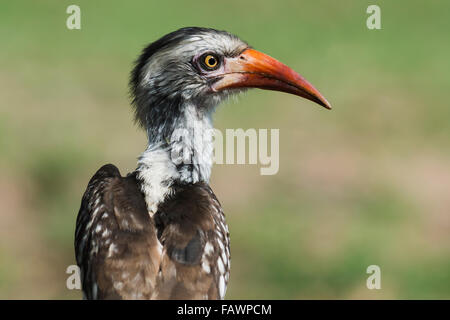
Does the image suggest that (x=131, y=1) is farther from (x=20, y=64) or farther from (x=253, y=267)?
(x=253, y=267)

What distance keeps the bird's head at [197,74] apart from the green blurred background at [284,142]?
507 millimetres

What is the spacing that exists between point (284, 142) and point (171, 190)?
7769mm

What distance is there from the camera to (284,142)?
12.7 m

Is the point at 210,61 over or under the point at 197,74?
over

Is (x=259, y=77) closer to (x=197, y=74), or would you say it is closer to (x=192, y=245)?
(x=197, y=74)

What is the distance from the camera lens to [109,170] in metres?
5.31

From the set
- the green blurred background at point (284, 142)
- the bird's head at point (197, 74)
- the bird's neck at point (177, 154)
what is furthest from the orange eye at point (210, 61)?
the green blurred background at point (284, 142)

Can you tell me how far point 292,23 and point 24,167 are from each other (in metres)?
10.4

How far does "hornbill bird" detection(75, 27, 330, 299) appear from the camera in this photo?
4.43 meters

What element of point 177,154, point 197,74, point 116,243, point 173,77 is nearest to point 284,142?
point 197,74

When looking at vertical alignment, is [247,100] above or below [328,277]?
above

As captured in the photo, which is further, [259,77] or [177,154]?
[259,77]

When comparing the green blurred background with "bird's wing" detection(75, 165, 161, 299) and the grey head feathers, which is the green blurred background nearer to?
the grey head feathers

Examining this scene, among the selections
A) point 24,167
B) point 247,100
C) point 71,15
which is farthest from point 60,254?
point 71,15
